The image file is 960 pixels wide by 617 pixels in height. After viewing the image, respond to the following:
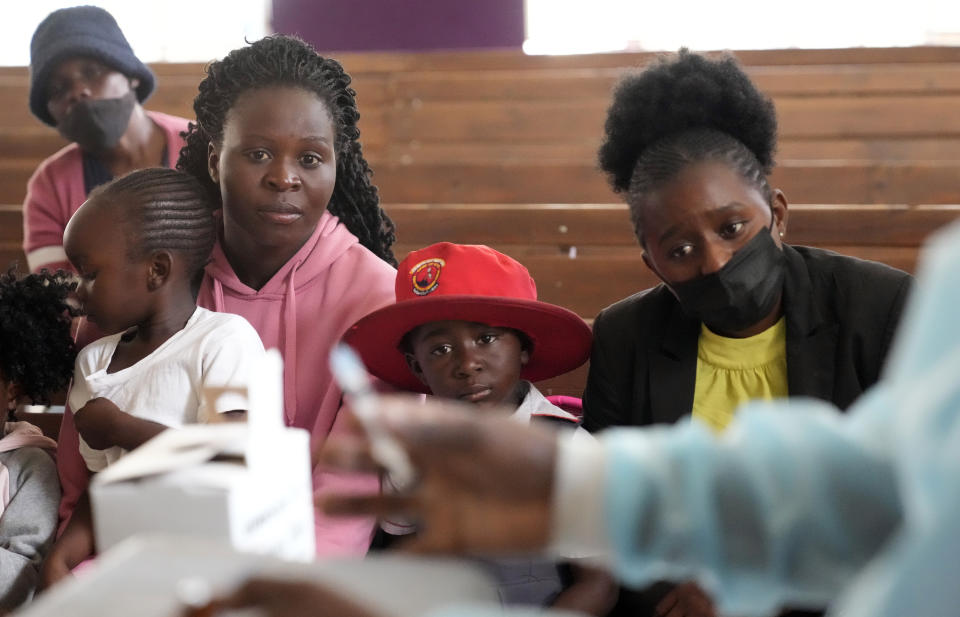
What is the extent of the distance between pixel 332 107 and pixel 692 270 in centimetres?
67

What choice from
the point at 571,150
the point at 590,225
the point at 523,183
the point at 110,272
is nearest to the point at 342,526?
the point at 110,272

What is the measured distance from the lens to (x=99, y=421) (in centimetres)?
134

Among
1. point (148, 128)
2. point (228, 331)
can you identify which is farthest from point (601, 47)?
point (228, 331)

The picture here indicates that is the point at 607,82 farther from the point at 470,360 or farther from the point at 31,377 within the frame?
the point at 31,377

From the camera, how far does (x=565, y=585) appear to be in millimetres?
1389

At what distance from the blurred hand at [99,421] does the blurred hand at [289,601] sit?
80cm

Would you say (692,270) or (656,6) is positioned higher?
(656,6)

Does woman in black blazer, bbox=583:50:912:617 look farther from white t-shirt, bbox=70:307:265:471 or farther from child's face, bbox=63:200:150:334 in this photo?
child's face, bbox=63:200:150:334

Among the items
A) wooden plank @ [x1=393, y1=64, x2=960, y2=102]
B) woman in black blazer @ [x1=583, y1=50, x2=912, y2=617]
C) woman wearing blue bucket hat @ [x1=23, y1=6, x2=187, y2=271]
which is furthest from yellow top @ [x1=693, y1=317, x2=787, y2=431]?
wooden plank @ [x1=393, y1=64, x2=960, y2=102]

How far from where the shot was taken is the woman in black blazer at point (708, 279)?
1.39 m

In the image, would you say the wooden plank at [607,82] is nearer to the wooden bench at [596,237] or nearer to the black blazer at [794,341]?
the wooden bench at [596,237]

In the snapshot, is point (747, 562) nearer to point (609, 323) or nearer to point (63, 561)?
point (609, 323)

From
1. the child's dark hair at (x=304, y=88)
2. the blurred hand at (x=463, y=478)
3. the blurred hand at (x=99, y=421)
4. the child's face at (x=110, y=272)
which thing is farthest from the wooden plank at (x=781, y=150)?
the blurred hand at (x=463, y=478)

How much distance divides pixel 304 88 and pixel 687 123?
0.62 meters
